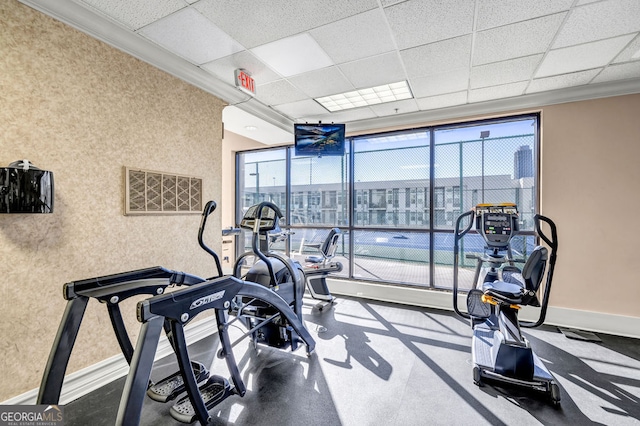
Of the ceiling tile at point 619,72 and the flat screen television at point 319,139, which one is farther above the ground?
the ceiling tile at point 619,72

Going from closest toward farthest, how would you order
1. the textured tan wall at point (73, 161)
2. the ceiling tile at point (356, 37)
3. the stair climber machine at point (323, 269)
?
the textured tan wall at point (73, 161)
the ceiling tile at point (356, 37)
the stair climber machine at point (323, 269)

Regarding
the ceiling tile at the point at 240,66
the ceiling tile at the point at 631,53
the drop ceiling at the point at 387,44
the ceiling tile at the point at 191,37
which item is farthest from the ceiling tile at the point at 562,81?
the ceiling tile at the point at 191,37

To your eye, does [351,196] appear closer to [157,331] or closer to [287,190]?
[287,190]

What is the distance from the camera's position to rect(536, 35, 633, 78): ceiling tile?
2.51 m

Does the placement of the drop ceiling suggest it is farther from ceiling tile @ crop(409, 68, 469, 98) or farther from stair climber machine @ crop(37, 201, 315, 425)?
stair climber machine @ crop(37, 201, 315, 425)

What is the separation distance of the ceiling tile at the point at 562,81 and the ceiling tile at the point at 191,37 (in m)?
3.41

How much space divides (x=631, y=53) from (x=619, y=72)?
1.42 feet

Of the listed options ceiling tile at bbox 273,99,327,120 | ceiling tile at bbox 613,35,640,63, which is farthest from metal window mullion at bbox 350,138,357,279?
ceiling tile at bbox 613,35,640,63

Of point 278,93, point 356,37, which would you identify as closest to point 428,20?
point 356,37

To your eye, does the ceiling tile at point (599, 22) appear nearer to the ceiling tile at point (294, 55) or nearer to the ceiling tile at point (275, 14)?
the ceiling tile at point (275, 14)

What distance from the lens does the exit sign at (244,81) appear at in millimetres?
3025

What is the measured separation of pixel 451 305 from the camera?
401cm

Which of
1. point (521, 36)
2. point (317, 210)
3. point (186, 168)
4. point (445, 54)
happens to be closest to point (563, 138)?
point (521, 36)

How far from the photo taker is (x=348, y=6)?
2082 millimetres
